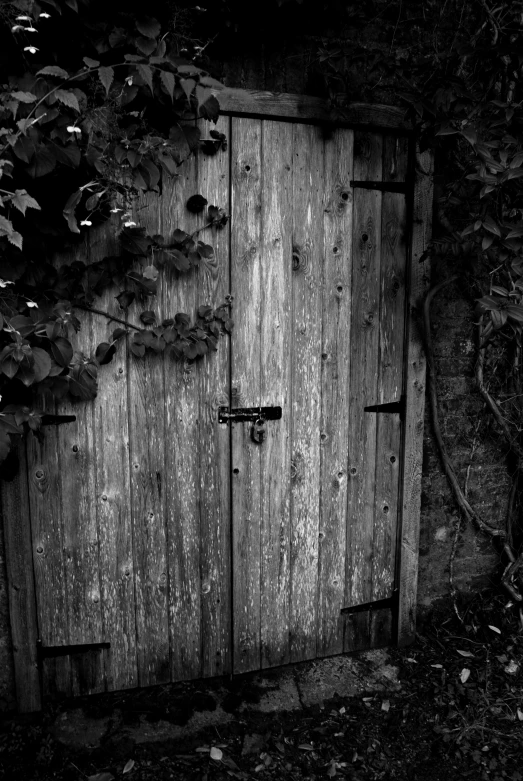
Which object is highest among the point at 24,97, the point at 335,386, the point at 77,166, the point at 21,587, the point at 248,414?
the point at 24,97

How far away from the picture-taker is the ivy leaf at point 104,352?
254cm

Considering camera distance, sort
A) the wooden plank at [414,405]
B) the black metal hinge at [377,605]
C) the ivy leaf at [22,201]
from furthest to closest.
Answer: the black metal hinge at [377,605]
the wooden plank at [414,405]
the ivy leaf at [22,201]

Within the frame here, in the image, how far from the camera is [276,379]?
2.80 meters

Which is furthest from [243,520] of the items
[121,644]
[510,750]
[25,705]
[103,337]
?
[510,750]

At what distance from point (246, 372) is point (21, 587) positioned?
1298mm

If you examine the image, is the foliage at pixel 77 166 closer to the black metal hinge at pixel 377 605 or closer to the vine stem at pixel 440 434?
the vine stem at pixel 440 434

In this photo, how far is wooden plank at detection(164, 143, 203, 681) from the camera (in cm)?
257

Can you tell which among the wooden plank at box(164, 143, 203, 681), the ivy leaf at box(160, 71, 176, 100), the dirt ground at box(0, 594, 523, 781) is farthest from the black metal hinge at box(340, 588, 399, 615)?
the ivy leaf at box(160, 71, 176, 100)

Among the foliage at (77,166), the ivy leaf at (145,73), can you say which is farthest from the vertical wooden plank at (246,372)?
the ivy leaf at (145,73)

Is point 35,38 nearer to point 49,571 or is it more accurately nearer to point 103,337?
point 103,337

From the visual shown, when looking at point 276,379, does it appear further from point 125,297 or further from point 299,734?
point 299,734

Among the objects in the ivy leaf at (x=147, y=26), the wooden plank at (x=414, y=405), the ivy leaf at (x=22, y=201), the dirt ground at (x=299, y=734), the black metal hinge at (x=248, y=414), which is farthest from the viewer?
the wooden plank at (x=414, y=405)

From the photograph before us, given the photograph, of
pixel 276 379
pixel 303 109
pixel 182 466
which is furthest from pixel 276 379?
pixel 303 109

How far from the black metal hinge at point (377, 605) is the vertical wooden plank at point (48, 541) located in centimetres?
133
